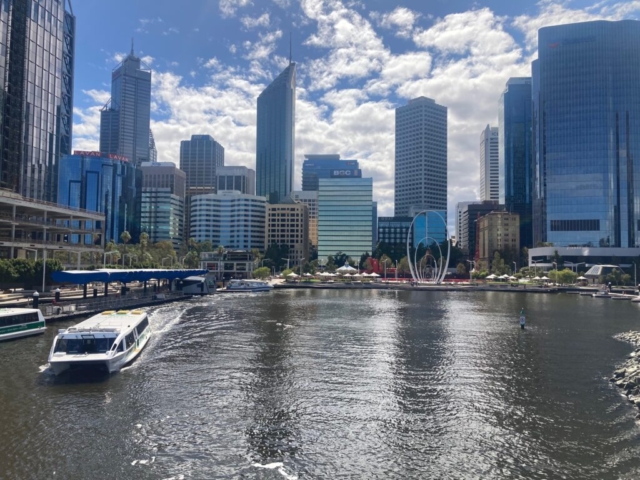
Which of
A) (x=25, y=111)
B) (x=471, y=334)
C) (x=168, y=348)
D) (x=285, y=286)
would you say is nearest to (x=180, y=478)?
(x=168, y=348)

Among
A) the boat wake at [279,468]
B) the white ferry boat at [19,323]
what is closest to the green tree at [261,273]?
the white ferry boat at [19,323]

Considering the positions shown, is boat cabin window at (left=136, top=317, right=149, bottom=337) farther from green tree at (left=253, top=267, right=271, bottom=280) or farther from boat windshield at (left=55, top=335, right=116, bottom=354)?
green tree at (left=253, top=267, right=271, bottom=280)

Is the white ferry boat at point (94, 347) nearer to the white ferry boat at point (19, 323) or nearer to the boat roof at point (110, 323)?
the boat roof at point (110, 323)

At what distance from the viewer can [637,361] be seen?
37094mm

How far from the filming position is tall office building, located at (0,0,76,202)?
12612 centimetres

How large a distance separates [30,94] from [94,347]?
130390 mm

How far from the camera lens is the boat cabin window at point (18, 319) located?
47.1 meters

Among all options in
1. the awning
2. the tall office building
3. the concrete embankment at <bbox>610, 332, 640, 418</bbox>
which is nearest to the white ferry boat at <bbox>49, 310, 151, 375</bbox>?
the awning

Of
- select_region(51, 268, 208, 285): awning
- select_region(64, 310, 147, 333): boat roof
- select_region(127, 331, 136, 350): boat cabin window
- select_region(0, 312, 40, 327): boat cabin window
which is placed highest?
select_region(51, 268, 208, 285): awning

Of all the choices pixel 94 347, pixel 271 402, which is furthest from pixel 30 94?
pixel 271 402

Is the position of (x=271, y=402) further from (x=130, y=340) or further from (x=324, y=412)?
(x=130, y=340)

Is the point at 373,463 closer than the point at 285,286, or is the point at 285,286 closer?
the point at 373,463

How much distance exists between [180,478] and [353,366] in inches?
832

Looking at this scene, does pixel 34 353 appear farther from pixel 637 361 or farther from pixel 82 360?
pixel 637 361
